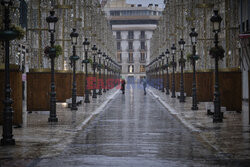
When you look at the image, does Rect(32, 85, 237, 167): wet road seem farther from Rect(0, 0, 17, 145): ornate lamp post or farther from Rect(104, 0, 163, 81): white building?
Rect(104, 0, 163, 81): white building

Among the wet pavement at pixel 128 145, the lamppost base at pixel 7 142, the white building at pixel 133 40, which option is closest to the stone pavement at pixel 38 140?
the wet pavement at pixel 128 145

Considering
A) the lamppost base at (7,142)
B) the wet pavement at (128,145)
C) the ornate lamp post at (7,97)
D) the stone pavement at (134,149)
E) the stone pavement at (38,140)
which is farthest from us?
the lamppost base at (7,142)

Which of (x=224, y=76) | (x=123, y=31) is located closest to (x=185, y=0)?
(x=224, y=76)

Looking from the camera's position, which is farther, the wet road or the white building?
the white building

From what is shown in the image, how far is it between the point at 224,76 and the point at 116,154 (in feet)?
54.8

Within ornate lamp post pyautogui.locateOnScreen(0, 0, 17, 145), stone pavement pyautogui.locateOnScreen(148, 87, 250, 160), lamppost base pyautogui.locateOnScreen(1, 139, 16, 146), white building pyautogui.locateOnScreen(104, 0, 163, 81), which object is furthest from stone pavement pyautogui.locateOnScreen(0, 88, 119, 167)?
white building pyautogui.locateOnScreen(104, 0, 163, 81)

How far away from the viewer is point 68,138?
1661cm

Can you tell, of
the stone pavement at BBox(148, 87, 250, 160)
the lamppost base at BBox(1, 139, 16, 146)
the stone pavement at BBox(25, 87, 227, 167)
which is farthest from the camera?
the lamppost base at BBox(1, 139, 16, 146)

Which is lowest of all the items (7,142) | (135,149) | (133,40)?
(135,149)

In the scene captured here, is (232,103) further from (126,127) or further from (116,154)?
(116,154)

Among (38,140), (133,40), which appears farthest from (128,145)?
(133,40)

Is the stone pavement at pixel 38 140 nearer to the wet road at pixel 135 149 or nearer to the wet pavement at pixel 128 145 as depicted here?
the wet pavement at pixel 128 145

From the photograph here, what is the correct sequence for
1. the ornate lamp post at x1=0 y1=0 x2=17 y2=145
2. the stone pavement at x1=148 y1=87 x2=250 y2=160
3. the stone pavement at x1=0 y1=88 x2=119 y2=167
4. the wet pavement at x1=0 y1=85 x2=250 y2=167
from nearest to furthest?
1. the wet pavement at x1=0 y1=85 x2=250 y2=167
2. the stone pavement at x1=0 y1=88 x2=119 y2=167
3. the stone pavement at x1=148 y1=87 x2=250 y2=160
4. the ornate lamp post at x1=0 y1=0 x2=17 y2=145

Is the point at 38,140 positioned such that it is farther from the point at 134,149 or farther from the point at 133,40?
the point at 133,40
